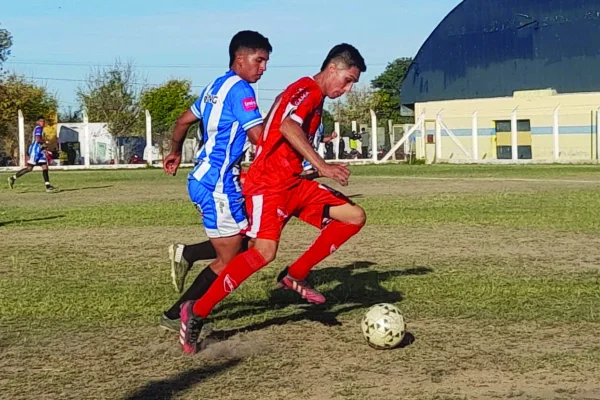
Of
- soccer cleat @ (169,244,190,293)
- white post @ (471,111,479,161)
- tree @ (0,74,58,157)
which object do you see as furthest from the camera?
tree @ (0,74,58,157)

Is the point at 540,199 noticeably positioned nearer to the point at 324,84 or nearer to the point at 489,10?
the point at 324,84

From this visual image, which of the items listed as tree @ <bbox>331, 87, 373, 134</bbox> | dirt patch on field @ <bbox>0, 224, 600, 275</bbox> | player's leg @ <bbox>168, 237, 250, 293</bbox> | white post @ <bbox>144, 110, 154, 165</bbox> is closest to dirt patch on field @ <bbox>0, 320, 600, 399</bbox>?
player's leg @ <bbox>168, 237, 250, 293</bbox>

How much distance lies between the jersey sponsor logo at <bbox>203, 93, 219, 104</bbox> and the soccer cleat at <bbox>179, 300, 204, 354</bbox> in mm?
1377

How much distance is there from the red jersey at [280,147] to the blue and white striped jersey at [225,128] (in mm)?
122

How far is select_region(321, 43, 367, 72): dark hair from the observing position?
21.4 ft

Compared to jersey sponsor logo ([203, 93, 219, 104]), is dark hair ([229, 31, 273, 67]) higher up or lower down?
higher up

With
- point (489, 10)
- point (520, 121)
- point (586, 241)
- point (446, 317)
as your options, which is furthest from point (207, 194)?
point (489, 10)

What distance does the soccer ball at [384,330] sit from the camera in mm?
6074

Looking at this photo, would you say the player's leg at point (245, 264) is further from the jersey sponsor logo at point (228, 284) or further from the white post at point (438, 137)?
the white post at point (438, 137)

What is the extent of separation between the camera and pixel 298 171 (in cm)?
654

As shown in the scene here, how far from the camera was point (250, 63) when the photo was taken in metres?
6.58

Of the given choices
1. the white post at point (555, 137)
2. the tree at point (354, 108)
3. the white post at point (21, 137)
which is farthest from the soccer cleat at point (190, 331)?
the tree at point (354, 108)

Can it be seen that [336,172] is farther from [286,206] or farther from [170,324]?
[170,324]

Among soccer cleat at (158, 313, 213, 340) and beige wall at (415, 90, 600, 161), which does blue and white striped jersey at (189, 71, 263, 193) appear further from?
beige wall at (415, 90, 600, 161)
